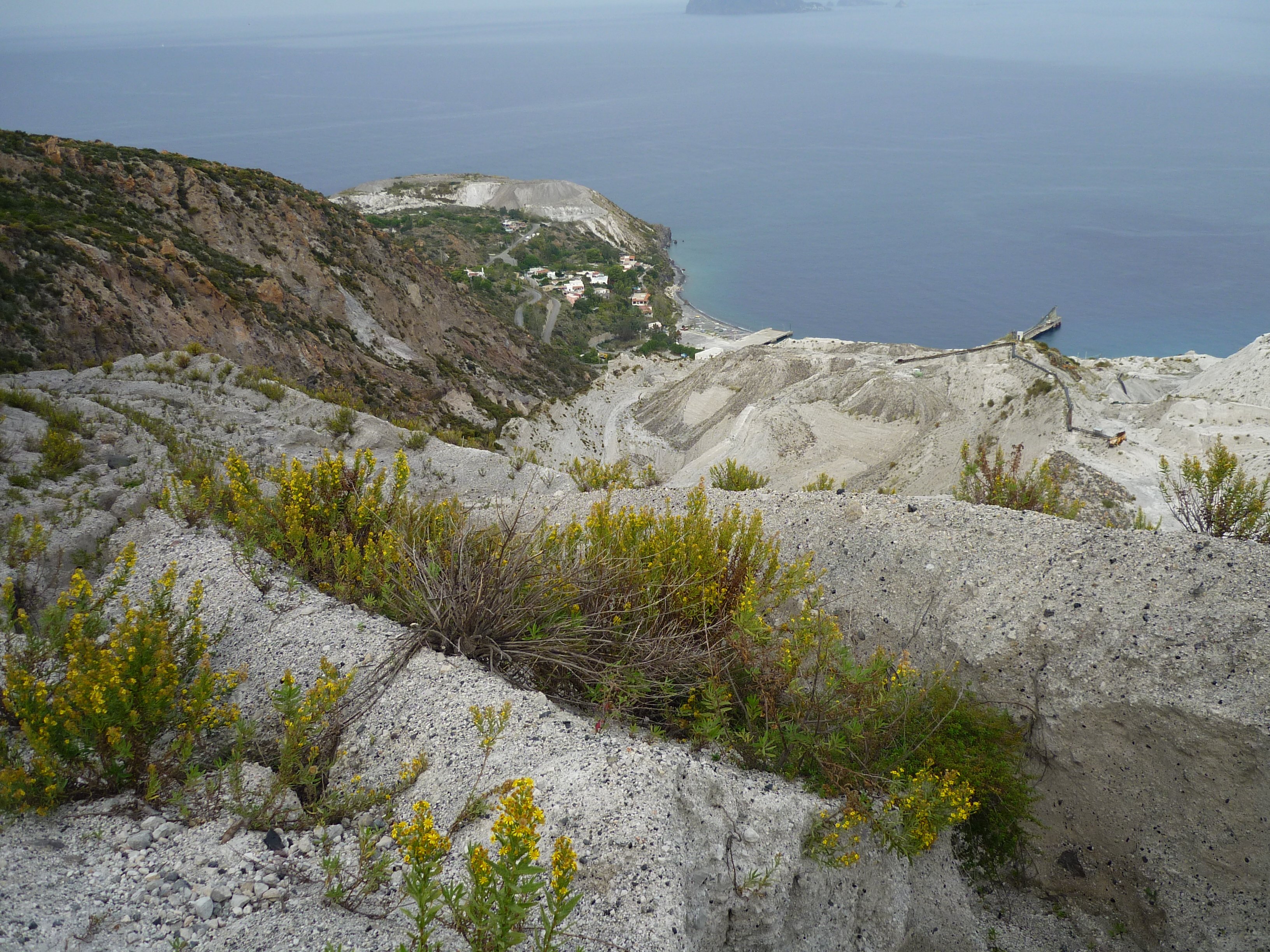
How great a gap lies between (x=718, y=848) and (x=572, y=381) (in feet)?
129

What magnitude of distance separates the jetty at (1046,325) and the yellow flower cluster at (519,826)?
6728 cm

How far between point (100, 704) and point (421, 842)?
5.66 ft

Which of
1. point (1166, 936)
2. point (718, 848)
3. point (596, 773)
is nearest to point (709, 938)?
point (718, 848)

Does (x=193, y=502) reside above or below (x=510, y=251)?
above


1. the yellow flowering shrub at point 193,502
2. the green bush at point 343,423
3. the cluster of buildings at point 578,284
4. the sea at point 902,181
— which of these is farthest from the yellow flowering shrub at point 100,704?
the sea at point 902,181

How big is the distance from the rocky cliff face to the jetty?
46.3m

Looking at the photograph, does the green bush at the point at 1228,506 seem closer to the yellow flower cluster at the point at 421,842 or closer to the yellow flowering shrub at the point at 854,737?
the yellow flowering shrub at the point at 854,737

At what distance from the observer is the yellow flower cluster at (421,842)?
2.43 metres

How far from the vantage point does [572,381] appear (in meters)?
42.0

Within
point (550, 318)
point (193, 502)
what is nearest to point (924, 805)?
point (193, 502)

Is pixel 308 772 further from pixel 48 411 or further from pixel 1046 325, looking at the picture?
pixel 1046 325

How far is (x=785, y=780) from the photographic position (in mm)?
4273

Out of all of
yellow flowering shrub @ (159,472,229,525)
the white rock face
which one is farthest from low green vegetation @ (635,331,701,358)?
yellow flowering shrub @ (159,472,229,525)

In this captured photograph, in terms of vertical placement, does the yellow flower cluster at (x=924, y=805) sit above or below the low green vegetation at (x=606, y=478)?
above
